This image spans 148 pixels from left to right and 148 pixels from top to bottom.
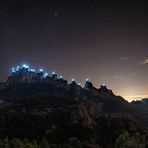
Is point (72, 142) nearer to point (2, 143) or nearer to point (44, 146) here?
point (44, 146)

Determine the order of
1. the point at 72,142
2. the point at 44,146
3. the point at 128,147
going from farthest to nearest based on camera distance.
Result: the point at 72,142 < the point at 44,146 < the point at 128,147

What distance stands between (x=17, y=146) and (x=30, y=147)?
367 inches

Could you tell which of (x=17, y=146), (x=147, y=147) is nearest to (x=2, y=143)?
(x=17, y=146)

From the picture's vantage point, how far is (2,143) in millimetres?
173625

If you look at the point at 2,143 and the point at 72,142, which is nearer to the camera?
the point at 2,143

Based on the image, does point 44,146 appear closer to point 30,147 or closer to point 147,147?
point 30,147

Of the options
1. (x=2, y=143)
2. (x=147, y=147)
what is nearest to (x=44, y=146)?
(x=2, y=143)

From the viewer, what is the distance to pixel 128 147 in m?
160

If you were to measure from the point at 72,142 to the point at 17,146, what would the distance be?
38.5 meters

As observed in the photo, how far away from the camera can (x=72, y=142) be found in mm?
188375

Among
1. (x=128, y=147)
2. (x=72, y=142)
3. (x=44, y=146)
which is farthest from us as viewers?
(x=72, y=142)

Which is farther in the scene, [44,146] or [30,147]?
[44,146]

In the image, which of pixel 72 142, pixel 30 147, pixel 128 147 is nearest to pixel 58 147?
pixel 72 142

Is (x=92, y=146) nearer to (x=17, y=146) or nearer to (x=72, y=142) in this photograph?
(x=72, y=142)
